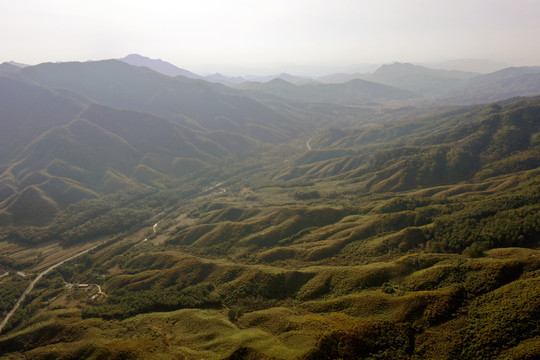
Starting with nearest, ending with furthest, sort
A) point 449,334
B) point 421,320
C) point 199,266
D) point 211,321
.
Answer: point 449,334
point 421,320
point 211,321
point 199,266

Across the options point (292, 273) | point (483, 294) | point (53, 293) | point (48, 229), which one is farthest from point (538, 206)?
point (48, 229)

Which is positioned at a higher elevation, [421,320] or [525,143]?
[525,143]

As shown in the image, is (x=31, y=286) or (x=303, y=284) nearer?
(x=303, y=284)

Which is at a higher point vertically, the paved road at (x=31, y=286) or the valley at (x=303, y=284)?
the valley at (x=303, y=284)

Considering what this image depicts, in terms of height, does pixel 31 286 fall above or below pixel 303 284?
below

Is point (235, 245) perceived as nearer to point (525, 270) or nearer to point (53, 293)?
point (53, 293)

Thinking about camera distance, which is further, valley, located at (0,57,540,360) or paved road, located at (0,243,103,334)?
paved road, located at (0,243,103,334)

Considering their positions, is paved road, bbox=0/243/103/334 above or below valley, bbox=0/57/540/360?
below

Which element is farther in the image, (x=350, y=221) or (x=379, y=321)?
(x=350, y=221)

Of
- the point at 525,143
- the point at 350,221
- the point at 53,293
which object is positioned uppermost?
the point at 525,143

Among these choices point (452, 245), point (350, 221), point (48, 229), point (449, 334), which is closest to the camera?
point (449, 334)

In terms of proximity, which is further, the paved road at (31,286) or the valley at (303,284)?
the paved road at (31,286)
